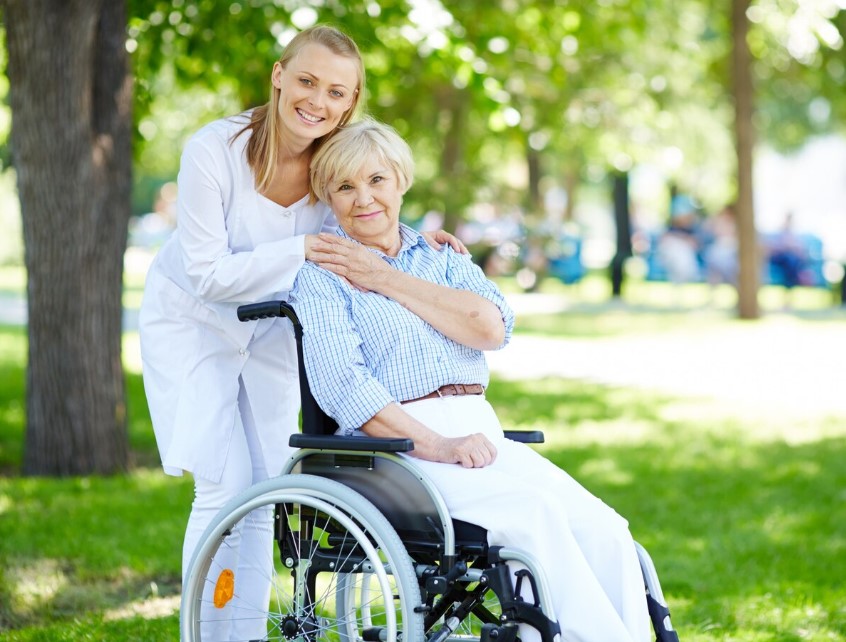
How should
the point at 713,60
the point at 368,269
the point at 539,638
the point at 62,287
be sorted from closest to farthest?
the point at 539,638 → the point at 368,269 → the point at 62,287 → the point at 713,60

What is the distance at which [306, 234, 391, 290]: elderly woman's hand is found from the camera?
313cm

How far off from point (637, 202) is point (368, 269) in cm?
4395

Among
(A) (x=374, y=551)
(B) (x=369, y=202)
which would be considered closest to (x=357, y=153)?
(B) (x=369, y=202)

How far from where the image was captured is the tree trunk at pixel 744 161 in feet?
48.6

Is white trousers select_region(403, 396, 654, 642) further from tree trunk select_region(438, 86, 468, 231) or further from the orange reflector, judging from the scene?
tree trunk select_region(438, 86, 468, 231)

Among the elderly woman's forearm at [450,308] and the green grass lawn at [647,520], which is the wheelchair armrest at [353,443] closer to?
the elderly woman's forearm at [450,308]

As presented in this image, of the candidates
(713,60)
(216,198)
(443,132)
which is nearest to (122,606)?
(216,198)

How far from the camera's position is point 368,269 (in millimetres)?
3135

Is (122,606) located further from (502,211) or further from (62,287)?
(502,211)

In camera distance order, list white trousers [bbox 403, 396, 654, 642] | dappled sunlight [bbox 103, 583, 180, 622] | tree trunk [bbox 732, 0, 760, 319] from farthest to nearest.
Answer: tree trunk [bbox 732, 0, 760, 319], dappled sunlight [bbox 103, 583, 180, 622], white trousers [bbox 403, 396, 654, 642]

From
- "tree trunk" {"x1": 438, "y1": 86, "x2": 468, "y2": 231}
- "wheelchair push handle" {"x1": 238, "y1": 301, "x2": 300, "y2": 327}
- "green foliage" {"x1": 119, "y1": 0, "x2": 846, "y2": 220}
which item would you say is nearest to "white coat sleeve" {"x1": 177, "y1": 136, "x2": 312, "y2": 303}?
"wheelchair push handle" {"x1": 238, "y1": 301, "x2": 300, "y2": 327}

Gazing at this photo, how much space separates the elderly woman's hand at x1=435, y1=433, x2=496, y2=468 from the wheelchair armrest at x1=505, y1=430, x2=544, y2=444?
1.10 feet

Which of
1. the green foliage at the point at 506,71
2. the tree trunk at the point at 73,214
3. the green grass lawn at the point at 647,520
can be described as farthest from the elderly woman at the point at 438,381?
the tree trunk at the point at 73,214

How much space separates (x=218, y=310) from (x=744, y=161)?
12.7m
